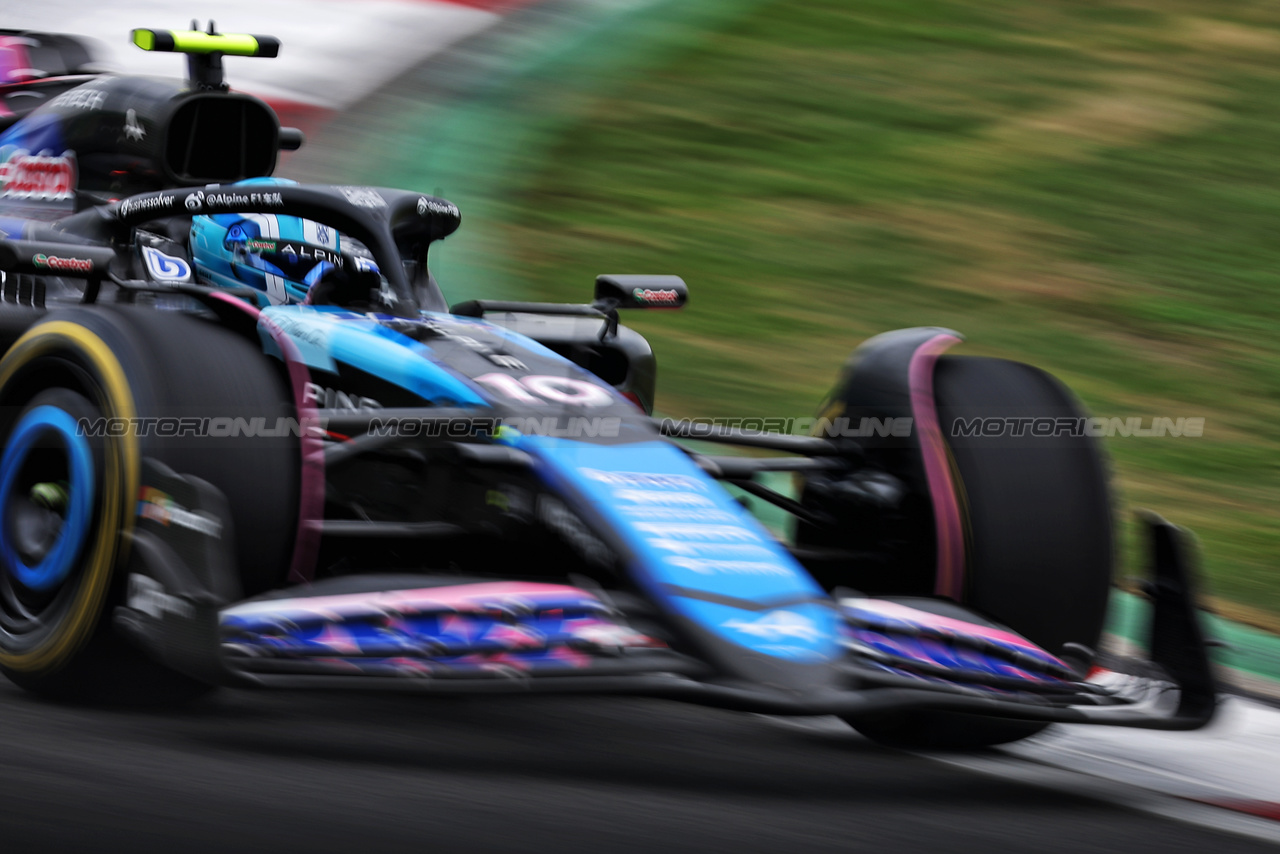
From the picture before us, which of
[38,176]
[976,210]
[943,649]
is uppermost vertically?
[38,176]

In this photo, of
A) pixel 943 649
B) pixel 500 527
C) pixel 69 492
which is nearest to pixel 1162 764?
pixel 943 649

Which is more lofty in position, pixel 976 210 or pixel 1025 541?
pixel 976 210

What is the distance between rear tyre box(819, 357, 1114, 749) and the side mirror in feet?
3.94

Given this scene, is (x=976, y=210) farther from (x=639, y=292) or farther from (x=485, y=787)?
(x=485, y=787)

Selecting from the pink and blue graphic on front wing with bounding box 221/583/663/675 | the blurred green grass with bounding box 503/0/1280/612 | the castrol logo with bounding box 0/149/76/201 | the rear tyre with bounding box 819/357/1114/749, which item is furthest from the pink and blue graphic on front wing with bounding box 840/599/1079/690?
the castrol logo with bounding box 0/149/76/201

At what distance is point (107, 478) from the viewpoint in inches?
144

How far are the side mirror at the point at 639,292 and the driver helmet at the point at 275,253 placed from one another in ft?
2.60

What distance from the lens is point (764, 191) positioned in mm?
10273

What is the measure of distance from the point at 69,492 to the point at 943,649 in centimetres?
198

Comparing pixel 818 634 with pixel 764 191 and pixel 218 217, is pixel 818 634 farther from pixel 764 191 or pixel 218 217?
pixel 764 191

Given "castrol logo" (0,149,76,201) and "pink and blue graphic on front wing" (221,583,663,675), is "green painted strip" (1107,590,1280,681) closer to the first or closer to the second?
A: "pink and blue graphic on front wing" (221,583,663,675)

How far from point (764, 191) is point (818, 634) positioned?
7.15m

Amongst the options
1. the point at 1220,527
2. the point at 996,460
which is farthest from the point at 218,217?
the point at 1220,527

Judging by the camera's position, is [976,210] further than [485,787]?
Yes
